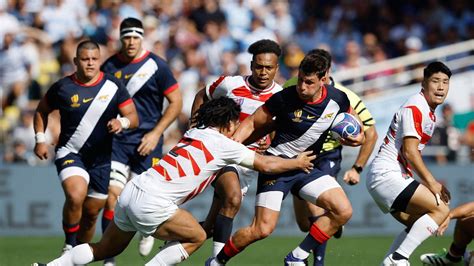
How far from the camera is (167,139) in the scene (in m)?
18.1

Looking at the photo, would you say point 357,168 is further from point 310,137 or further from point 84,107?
point 84,107

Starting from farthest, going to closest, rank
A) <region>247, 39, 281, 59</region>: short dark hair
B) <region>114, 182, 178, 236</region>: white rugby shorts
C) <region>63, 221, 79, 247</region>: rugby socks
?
1. <region>63, 221, 79, 247</region>: rugby socks
2. <region>247, 39, 281, 59</region>: short dark hair
3. <region>114, 182, 178, 236</region>: white rugby shorts

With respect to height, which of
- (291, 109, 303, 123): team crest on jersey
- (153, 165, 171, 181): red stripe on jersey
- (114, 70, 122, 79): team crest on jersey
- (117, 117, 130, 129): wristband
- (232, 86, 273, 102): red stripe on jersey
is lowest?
(153, 165, 171, 181): red stripe on jersey

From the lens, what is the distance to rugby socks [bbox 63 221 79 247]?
35.9 feet

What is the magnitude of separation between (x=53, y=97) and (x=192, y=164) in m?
3.00

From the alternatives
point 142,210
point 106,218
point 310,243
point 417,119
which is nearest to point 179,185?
point 142,210

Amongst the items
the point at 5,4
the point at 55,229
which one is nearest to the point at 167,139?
the point at 55,229

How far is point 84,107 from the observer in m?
11.1

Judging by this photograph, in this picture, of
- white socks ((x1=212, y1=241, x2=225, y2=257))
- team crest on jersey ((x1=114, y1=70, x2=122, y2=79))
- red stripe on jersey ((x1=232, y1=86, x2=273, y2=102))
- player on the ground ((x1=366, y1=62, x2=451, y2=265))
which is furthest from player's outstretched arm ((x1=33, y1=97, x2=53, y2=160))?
player on the ground ((x1=366, y1=62, x2=451, y2=265))

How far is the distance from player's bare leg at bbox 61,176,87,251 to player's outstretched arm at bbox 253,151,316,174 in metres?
2.52

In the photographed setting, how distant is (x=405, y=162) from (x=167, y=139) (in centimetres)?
861

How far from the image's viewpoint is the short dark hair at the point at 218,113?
29.3ft

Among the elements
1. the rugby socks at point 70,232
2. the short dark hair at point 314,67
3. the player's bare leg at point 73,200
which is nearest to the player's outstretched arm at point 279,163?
the short dark hair at point 314,67

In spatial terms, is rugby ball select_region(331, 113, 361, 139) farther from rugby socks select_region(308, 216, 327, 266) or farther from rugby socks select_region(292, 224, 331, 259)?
rugby socks select_region(308, 216, 327, 266)
